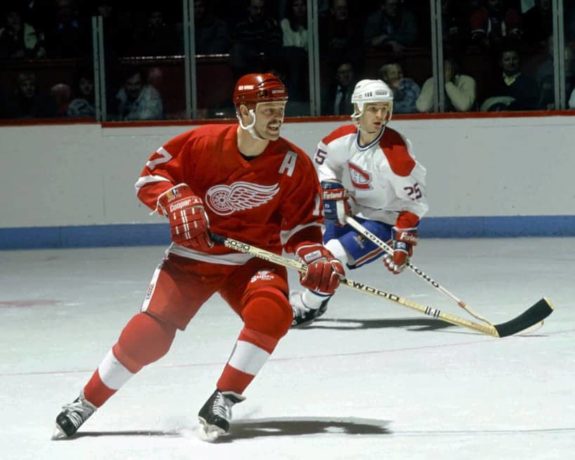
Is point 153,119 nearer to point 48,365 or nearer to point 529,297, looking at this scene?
point 529,297

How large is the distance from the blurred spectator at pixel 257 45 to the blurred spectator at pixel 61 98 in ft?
3.82

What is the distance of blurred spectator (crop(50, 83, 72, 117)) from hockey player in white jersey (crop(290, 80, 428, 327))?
12.3ft

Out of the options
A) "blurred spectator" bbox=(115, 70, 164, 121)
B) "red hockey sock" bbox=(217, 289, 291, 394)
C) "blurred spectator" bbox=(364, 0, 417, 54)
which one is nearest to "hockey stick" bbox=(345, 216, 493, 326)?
"red hockey sock" bbox=(217, 289, 291, 394)

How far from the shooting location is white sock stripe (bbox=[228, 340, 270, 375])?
3781 mm

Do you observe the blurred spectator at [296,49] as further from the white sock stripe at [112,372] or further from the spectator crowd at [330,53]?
the white sock stripe at [112,372]

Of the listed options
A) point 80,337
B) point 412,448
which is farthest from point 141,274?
point 412,448

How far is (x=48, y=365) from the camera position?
509cm

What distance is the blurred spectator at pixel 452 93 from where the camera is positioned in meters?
9.38

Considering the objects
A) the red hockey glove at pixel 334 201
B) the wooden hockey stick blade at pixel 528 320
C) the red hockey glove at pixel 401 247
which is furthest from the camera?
the red hockey glove at pixel 334 201

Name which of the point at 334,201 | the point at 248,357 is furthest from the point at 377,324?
the point at 248,357

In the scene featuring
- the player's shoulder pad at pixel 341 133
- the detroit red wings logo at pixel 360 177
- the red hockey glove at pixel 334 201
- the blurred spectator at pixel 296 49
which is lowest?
the red hockey glove at pixel 334 201

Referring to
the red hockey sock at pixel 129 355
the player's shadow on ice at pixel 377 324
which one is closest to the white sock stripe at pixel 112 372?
the red hockey sock at pixel 129 355

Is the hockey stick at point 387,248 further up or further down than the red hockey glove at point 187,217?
further down

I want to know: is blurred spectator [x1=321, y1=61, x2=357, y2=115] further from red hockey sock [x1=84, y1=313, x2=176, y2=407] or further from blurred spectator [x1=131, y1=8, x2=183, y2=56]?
red hockey sock [x1=84, y1=313, x2=176, y2=407]
